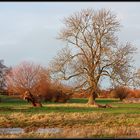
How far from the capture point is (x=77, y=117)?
30.9 m

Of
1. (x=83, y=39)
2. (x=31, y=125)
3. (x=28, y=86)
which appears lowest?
(x=31, y=125)

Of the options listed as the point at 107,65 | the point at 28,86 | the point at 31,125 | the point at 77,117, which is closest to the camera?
the point at 31,125

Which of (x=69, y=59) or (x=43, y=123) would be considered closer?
(x=43, y=123)

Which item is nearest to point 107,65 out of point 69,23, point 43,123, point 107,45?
point 107,45

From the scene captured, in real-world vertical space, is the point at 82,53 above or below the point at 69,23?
below

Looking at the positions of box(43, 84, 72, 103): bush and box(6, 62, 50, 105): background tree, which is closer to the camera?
box(43, 84, 72, 103): bush

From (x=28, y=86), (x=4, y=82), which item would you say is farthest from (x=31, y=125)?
(x=4, y=82)

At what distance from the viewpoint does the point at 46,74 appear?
5791 centimetres

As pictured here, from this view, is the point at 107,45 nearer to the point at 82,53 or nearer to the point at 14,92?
the point at 82,53

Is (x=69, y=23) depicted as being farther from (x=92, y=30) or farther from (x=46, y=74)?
(x=46, y=74)

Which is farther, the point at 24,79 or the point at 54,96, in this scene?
the point at 24,79

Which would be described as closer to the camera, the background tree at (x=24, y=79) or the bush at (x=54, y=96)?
the bush at (x=54, y=96)

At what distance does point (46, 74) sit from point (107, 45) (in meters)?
9.34

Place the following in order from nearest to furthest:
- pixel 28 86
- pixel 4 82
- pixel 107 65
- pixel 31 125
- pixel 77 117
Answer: pixel 31 125, pixel 77 117, pixel 107 65, pixel 28 86, pixel 4 82
